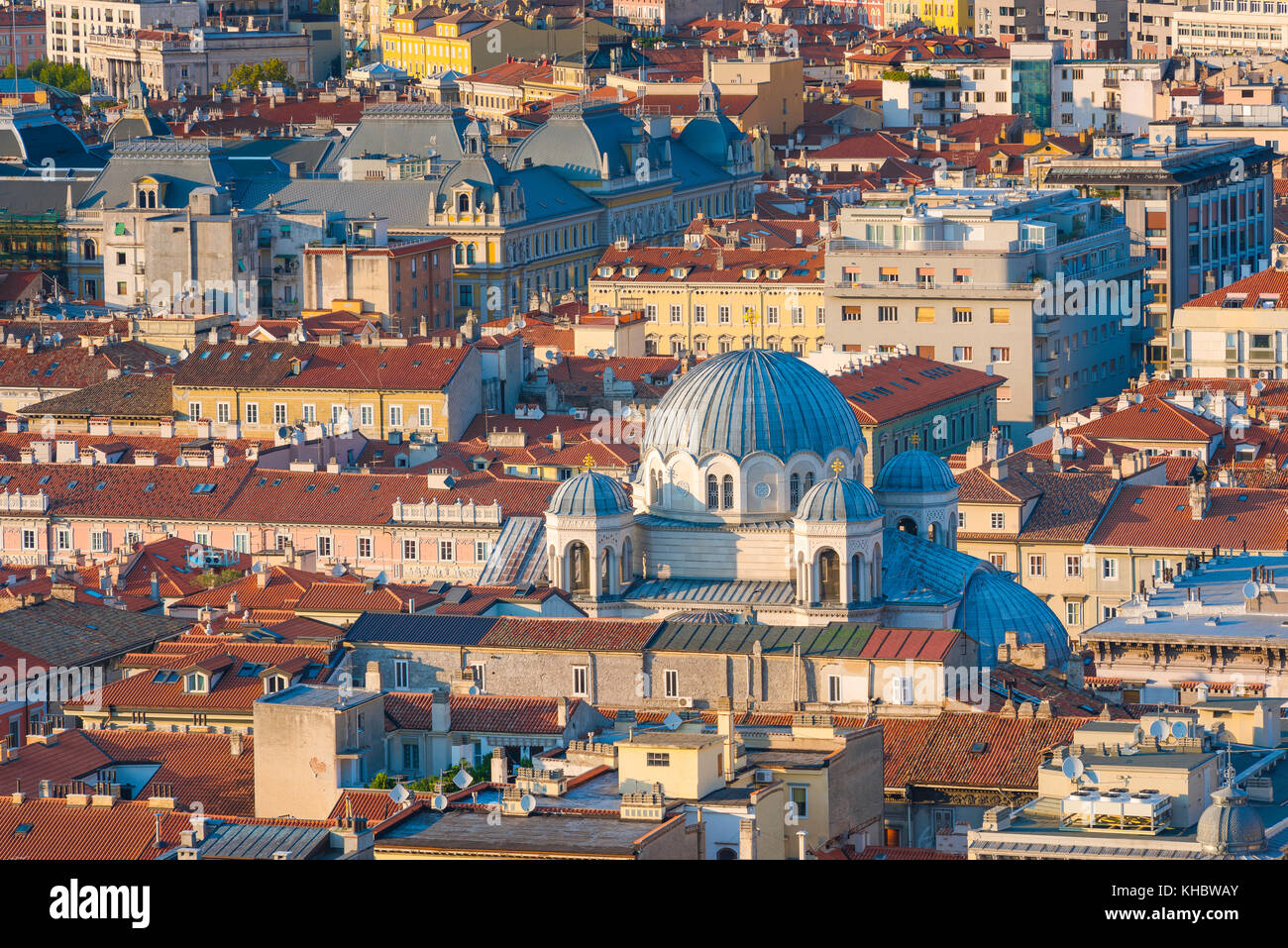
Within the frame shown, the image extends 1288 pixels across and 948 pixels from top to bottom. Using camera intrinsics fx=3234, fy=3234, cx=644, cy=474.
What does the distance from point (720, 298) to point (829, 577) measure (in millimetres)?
64909

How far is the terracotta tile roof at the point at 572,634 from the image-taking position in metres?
57.6

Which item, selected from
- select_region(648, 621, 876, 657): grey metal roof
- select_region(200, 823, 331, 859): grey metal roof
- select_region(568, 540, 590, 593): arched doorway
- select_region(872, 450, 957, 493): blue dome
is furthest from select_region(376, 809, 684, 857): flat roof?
select_region(872, 450, 957, 493): blue dome

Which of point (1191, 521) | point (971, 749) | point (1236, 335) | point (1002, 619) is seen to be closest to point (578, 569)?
point (1002, 619)

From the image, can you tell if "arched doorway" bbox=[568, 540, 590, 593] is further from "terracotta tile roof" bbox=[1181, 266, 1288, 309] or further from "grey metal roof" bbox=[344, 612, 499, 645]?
"terracotta tile roof" bbox=[1181, 266, 1288, 309]

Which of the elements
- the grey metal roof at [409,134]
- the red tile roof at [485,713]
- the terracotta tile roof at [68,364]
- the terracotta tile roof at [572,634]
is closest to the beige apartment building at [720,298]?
the terracotta tile roof at [68,364]

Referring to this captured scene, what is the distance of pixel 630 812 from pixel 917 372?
215ft

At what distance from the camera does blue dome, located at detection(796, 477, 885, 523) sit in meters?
60.3

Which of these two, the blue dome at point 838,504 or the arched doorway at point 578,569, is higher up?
the blue dome at point 838,504

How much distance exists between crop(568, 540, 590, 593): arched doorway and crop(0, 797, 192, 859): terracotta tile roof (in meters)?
18.1

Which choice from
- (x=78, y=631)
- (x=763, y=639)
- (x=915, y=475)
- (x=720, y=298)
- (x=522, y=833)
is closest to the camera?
(x=522, y=833)

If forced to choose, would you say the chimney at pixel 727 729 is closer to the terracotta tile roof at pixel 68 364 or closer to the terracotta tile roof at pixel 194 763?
the terracotta tile roof at pixel 194 763

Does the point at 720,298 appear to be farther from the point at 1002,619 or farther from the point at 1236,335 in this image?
the point at 1002,619

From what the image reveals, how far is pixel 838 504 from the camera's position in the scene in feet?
198

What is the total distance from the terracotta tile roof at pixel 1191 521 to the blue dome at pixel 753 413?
1563cm
